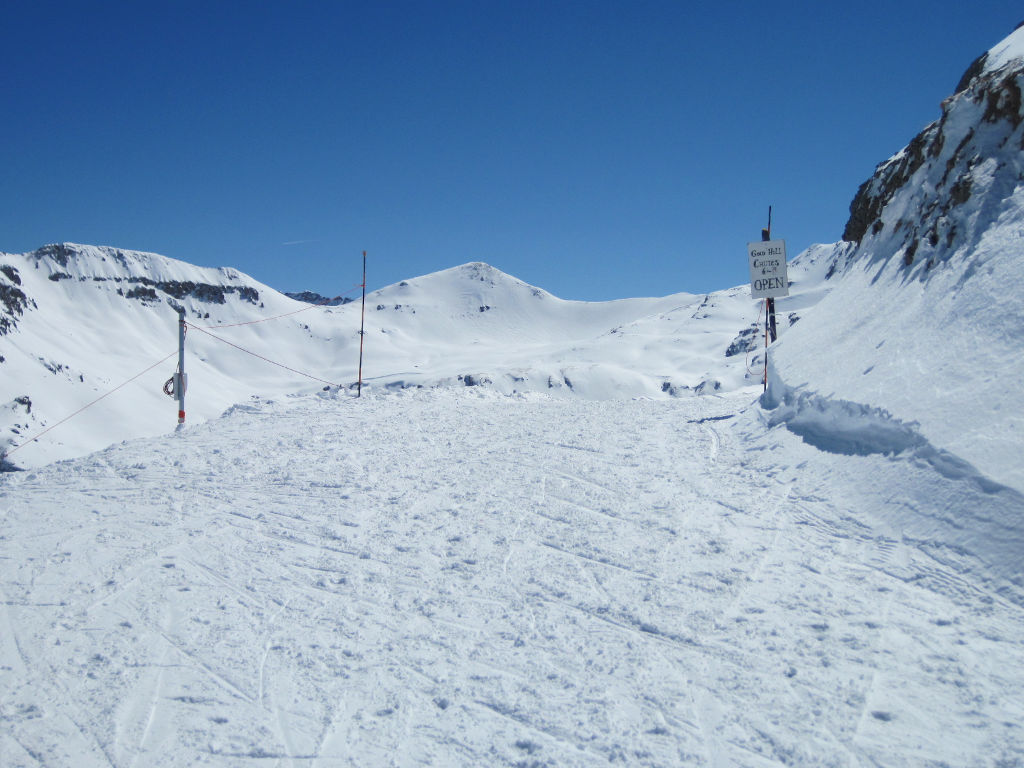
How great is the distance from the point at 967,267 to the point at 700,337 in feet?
337

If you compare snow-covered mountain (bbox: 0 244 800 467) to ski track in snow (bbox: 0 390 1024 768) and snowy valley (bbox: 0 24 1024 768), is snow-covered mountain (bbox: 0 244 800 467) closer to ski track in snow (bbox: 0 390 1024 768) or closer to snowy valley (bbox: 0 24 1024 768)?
snowy valley (bbox: 0 24 1024 768)

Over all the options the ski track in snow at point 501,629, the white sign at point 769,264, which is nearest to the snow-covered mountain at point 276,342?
the white sign at point 769,264

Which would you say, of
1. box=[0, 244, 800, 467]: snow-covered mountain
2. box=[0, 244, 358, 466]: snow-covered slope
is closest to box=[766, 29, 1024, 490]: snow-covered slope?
box=[0, 244, 800, 467]: snow-covered mountain

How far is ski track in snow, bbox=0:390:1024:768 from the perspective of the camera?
10.6ft

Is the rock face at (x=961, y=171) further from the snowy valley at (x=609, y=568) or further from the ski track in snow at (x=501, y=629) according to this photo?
the ski track in snow at (x=501, y=629)

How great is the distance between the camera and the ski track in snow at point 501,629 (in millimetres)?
3227

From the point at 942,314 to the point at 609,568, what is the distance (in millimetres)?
5584

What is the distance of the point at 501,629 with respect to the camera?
4.35 m

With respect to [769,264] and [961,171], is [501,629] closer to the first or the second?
[961,171]

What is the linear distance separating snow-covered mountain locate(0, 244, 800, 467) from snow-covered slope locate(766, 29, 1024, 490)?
426 cm

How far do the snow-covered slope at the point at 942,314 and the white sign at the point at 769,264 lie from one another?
99 cm

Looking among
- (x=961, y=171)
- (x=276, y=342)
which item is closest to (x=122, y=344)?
(x=276, y=342)

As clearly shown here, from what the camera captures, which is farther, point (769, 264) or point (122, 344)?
point (122, 344)

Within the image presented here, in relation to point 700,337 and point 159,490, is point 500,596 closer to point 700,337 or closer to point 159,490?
point 159,490
